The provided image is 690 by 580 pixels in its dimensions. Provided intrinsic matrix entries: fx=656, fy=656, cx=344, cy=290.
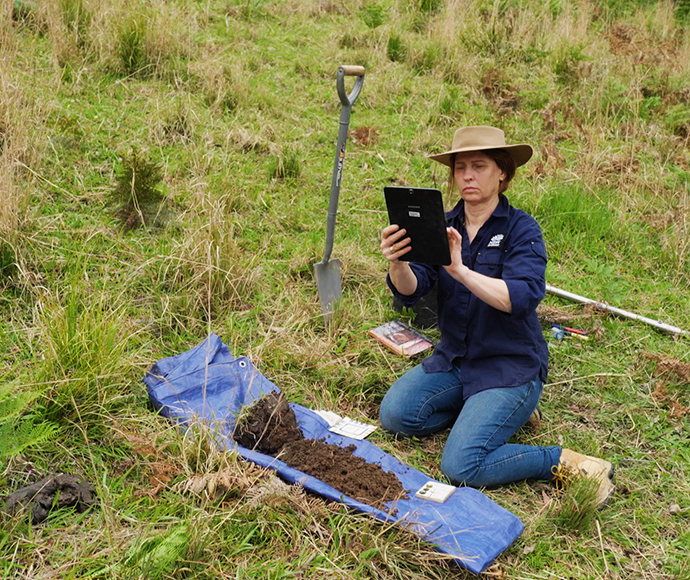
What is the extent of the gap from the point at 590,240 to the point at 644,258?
1.41ft

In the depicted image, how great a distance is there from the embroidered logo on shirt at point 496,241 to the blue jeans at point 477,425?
2.25 ft

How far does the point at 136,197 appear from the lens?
4.60 m

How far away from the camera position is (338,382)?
3.71m

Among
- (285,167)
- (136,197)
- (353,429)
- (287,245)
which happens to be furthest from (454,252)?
(285,167)

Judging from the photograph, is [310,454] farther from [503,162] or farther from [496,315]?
[503,162]

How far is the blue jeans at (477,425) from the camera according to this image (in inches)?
117

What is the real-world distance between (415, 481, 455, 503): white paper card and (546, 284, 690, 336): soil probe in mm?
2190

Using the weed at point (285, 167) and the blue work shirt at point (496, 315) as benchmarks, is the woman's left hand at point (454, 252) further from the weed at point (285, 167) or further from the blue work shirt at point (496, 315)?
the weed at point (285, 167)

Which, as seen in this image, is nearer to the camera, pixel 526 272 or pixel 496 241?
pixel 526 272

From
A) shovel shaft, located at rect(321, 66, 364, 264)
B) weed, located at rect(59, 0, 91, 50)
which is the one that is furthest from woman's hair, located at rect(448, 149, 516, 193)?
weed, located at rect(59, 0, 91, 50)

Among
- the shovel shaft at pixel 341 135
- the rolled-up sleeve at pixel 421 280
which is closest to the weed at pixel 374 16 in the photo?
the shovel shaft at pixel 341 135

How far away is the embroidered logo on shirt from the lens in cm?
318

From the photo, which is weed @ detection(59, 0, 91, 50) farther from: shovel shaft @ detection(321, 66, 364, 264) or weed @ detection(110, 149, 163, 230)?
shovel shaft @ detection(321, 66, 364, 264)

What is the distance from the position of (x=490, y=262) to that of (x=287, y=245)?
6.61 ft
